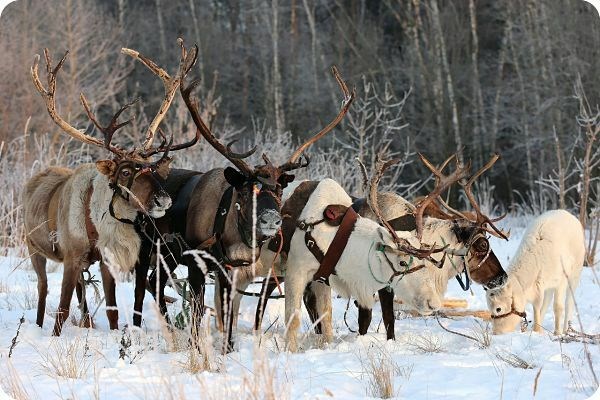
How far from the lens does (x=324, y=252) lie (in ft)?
22.3

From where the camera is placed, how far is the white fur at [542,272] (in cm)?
852

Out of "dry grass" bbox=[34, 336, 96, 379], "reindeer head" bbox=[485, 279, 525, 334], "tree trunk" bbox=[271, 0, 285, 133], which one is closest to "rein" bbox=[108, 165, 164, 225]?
"dry grass" bbox=[34, 336, 96, 379]

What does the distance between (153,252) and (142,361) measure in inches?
67.8

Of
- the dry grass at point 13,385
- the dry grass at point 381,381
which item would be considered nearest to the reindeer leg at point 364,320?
the dry grass at point 381,381

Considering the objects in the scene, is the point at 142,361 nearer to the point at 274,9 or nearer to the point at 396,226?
the point at 396,226

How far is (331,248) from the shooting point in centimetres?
677

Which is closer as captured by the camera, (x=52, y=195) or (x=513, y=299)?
(x=52, y=195)

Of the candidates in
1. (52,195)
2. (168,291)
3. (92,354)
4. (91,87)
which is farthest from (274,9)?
(92,354)

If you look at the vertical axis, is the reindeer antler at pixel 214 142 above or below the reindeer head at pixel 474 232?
above

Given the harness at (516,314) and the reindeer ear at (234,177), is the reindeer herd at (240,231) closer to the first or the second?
the reindeer ear at (234,177)

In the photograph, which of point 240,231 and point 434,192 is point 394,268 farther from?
point 240,231

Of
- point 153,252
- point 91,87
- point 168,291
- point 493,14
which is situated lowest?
point 168,291

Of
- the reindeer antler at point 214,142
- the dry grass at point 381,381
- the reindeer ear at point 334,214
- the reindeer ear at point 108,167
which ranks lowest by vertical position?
the dry grass at point 381,381

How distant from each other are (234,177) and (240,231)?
17.9 inches
